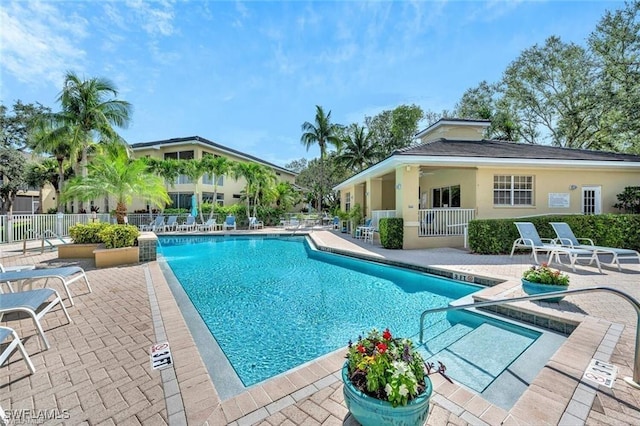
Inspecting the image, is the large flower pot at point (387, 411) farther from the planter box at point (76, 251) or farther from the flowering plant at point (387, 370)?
the planter box at point (76, 251)

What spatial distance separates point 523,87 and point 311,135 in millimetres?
19875

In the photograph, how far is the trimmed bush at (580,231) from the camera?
10711mm

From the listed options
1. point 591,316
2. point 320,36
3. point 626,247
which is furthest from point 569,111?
point 591,316

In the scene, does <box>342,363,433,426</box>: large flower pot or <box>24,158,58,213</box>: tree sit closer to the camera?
<box>342,363,433,426</box>: large flower pot

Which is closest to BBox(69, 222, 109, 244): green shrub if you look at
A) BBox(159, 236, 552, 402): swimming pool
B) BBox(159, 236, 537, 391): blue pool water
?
BBox(159, 236, 552, 402): swimming pool

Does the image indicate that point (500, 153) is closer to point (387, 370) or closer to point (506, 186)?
point (506, 186)

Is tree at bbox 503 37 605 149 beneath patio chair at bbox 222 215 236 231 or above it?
above

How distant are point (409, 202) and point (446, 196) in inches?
187

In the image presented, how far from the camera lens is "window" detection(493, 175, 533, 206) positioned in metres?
12.9

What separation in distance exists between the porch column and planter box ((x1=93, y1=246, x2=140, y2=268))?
10092 millimetres

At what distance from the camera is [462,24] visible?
428 inches

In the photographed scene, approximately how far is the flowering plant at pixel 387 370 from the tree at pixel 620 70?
25462mm

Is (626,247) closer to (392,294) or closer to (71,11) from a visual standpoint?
(392,294)

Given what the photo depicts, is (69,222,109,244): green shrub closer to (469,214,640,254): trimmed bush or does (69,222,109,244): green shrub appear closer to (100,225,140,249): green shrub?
(100,225,140,249): green shrub
